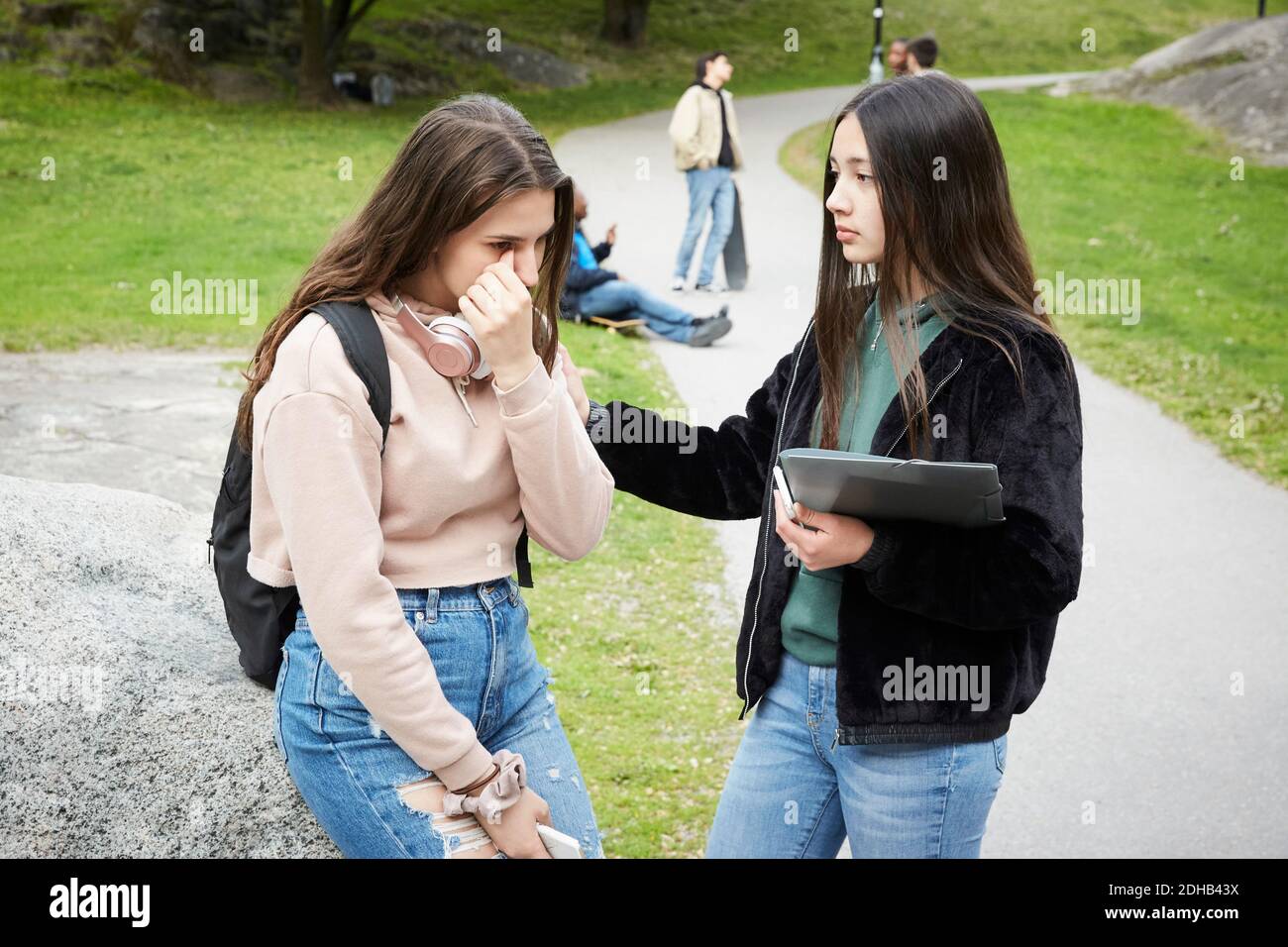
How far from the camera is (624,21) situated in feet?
110

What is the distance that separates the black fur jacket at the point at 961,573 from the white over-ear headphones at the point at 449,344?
78 cm

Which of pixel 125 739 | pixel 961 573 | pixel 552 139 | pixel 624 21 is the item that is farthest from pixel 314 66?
pixel 961 573

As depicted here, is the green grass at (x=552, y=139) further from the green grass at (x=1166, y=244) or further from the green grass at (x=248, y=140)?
the green grass at (x=1166, y=244)

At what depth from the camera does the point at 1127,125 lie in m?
24.4

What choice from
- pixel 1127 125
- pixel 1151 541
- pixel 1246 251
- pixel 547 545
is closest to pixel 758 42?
pixel 1127 125

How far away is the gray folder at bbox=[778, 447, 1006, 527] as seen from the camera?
230cm

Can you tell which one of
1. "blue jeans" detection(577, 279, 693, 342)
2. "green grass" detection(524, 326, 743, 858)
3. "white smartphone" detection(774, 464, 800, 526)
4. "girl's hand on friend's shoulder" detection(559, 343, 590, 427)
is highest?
"girl's hand on friend's shoulder" detection(559, 343, 590, 427)

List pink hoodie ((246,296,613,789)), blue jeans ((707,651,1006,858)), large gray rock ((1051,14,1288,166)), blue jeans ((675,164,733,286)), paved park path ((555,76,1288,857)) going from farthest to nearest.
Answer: large gray rock ((1051,14,1288,166)) < blue jeans ((675,164,733,286)) < paved park path ((555,76,1288,857)) < blue jeans ((707,651,1006,858)) < pink hoodie ((246,296,613,789))

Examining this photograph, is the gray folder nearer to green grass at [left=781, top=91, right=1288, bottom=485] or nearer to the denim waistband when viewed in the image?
the denim waistband

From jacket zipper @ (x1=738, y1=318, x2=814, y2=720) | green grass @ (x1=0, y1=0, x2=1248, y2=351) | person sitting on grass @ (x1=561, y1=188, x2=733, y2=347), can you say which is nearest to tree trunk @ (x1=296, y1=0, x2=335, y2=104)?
green grass @ (x1=0, y1=0, x2=1248, y2=351)

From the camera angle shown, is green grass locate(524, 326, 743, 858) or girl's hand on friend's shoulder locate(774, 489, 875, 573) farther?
green grass locate(524, 326, 743, 858)

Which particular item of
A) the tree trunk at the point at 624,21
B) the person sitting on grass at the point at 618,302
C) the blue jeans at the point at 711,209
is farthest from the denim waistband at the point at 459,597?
the tree trunk at the point at 624,21

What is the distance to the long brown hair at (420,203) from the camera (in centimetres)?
248

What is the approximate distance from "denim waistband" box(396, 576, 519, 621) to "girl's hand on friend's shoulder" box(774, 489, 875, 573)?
0.56 m
